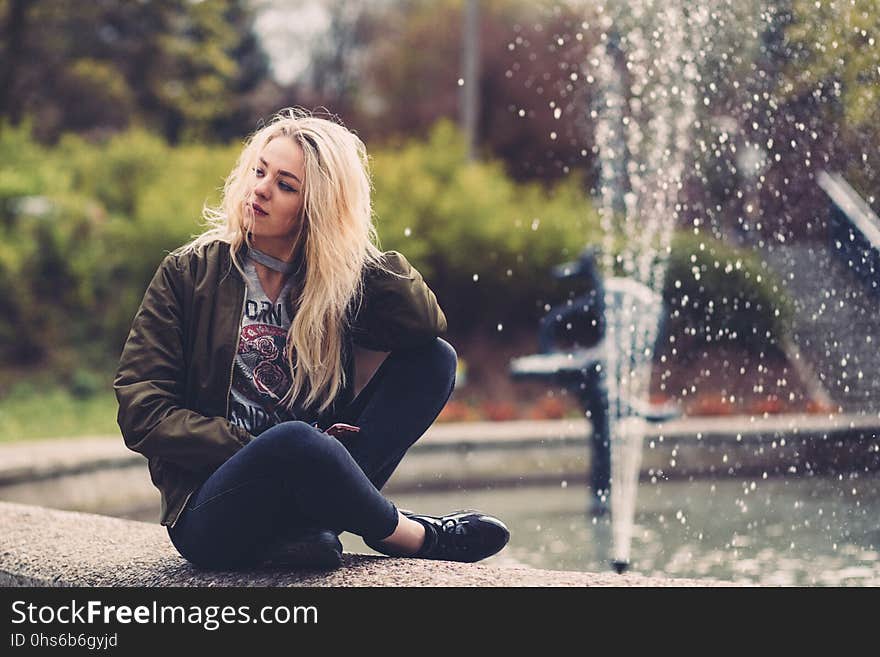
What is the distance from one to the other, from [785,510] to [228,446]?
3.18 meters

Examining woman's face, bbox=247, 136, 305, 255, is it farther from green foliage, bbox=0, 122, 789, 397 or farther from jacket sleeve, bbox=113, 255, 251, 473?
green foliage, bbox=0, 122, 789, 397

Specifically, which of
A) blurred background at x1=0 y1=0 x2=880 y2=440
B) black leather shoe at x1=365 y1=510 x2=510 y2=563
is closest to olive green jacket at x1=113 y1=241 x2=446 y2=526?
black leather shoe at x1=365 y1=510 x2=510 y2=563

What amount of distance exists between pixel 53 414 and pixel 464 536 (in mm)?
6147

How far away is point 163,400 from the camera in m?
2.37

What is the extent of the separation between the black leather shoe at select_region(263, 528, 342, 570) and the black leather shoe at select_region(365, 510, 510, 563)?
249 millimetres

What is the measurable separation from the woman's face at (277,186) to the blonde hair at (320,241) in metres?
0.01

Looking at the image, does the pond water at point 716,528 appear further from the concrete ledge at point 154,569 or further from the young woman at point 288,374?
the young woman at point 288,374

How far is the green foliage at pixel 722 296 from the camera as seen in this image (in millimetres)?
6477

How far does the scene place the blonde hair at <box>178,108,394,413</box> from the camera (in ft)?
8.22

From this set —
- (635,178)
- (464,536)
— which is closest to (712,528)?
(464,536)

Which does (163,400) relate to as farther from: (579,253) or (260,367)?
(579,253)

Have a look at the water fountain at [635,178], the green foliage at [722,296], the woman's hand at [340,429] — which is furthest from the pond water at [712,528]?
the woman's hand at [340,429]
